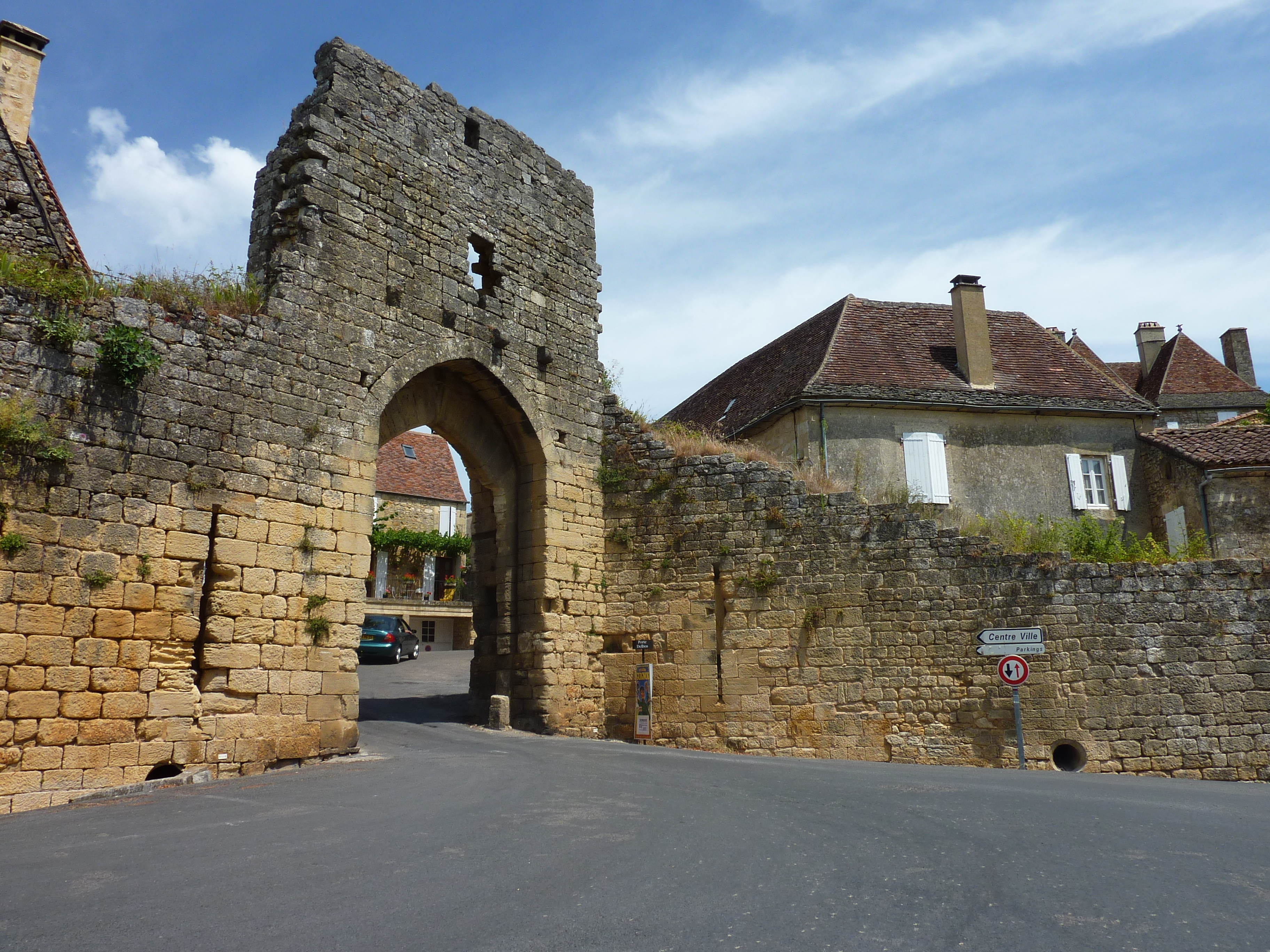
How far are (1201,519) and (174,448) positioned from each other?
16.6 meters

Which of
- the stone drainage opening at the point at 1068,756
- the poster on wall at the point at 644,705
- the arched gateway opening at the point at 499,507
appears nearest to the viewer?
the stone drainage opening at the point at 1068,756

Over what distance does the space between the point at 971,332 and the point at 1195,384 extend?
1519 cm

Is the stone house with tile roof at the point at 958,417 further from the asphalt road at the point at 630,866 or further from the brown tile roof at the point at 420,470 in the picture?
the brown tile roof at the point at 420,470

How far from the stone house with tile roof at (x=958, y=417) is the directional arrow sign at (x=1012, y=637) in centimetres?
483

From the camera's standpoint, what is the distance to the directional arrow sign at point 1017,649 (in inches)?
441

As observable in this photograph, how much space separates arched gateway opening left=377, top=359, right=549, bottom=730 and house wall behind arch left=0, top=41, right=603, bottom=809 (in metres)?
0.06

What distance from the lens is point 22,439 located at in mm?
6980

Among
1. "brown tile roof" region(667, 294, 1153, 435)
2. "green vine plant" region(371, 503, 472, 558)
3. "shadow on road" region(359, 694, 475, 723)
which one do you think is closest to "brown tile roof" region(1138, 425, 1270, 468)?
"brown tile roof" region(667, 294, 1153, 435)

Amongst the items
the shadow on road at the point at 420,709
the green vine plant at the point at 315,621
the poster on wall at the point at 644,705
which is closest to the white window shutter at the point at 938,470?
the poster on wall at the point at 644,705

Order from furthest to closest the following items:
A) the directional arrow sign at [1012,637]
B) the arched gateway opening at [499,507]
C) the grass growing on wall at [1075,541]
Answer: the grass growing on wall at [1075,541]
the arched gateway opening at [499,507]
the directional arrow sign at [1012,637]

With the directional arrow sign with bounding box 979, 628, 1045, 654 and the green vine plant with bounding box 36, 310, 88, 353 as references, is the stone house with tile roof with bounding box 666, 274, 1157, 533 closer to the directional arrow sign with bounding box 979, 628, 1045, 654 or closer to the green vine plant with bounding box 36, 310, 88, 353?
the directional arrow sign with bounding box 979, 628, 1045, 654

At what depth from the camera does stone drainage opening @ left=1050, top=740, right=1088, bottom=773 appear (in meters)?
11.1

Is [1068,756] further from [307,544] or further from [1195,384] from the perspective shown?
[1195,384]

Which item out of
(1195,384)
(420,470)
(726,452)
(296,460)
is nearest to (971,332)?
(726,452)
